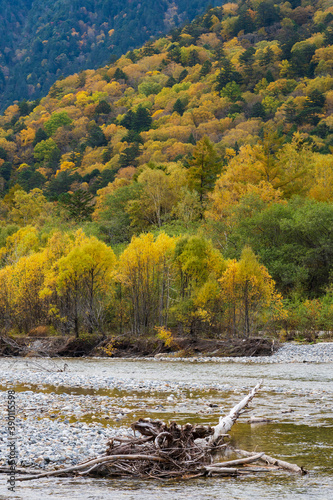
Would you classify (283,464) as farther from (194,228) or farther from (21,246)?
(21,246)

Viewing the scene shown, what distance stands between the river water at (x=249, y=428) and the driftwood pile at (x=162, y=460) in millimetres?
190

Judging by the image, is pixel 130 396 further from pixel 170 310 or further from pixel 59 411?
pixel 170 310

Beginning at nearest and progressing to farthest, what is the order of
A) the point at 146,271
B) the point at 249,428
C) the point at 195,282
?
the point at 249,428 → the point at 195,282 → the point at 146,271

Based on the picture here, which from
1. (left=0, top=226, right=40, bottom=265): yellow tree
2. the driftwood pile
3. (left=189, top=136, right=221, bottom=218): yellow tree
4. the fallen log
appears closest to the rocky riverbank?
the driftwood pile

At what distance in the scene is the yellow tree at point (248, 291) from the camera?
4128cm

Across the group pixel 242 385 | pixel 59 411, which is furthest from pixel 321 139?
pixel 59 411

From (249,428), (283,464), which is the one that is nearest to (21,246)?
(249,428)

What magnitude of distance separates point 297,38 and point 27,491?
179532 millimetres

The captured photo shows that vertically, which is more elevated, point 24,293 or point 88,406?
point 24,293

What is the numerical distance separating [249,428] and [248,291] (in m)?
28.4

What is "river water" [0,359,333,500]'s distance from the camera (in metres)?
8.81

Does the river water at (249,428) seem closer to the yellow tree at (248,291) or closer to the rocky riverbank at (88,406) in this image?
the rocky riverbank at (88,406)

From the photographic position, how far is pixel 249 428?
13.5m

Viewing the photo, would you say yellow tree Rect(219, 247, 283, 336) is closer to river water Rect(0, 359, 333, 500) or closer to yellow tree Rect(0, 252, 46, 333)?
river water Rect(0, 359, 333, 500)
